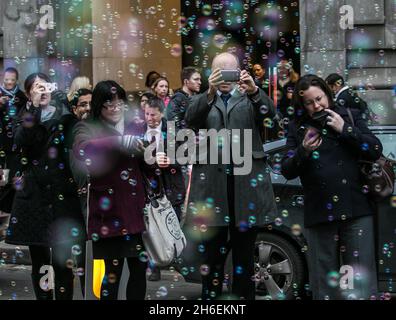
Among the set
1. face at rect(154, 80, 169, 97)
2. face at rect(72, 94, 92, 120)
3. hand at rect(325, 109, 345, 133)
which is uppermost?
face at rect(154, 80, 169, 97)

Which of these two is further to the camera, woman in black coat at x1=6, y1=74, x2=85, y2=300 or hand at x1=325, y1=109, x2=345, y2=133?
woman in black coat at x1=6, y1=74, x2=85, y2=300

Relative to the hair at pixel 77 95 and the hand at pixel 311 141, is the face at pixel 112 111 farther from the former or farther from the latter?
the hand at pixel 311 141

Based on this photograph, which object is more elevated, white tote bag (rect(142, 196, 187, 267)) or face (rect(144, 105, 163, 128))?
face (rect(144, 105, 163, 128))

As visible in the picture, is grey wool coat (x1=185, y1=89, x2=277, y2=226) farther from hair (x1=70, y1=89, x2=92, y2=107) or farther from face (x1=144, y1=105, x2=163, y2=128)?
face (x1=144, y1=105, x2=163, y2=128)

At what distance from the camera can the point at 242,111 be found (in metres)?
5.73

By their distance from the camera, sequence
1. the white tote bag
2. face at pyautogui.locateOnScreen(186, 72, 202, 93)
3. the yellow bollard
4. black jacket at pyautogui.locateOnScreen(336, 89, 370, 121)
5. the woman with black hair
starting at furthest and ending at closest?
face at pyautogui.locateOnScreen(186, 72, 202, 93) < black jacket at pyautogui.locateOnScreen(336, 89, 370, 121) < the yellow bollard < the white tote bag < the woman with black hair

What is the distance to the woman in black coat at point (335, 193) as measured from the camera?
17.6 ft

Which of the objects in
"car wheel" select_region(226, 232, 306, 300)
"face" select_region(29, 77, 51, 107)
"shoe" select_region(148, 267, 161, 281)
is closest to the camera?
"face" select_region(29, 77, 51, 107)

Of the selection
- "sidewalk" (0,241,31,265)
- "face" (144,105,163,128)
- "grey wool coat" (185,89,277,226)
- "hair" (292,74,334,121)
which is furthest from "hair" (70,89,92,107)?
"sidewalk" (0,241,31,265)

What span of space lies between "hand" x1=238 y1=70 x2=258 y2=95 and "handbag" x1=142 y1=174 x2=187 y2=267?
84 cm

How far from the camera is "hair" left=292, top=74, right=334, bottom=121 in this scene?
5.48 meters

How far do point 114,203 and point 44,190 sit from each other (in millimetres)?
823

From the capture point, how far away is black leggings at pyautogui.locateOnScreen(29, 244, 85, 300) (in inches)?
232
